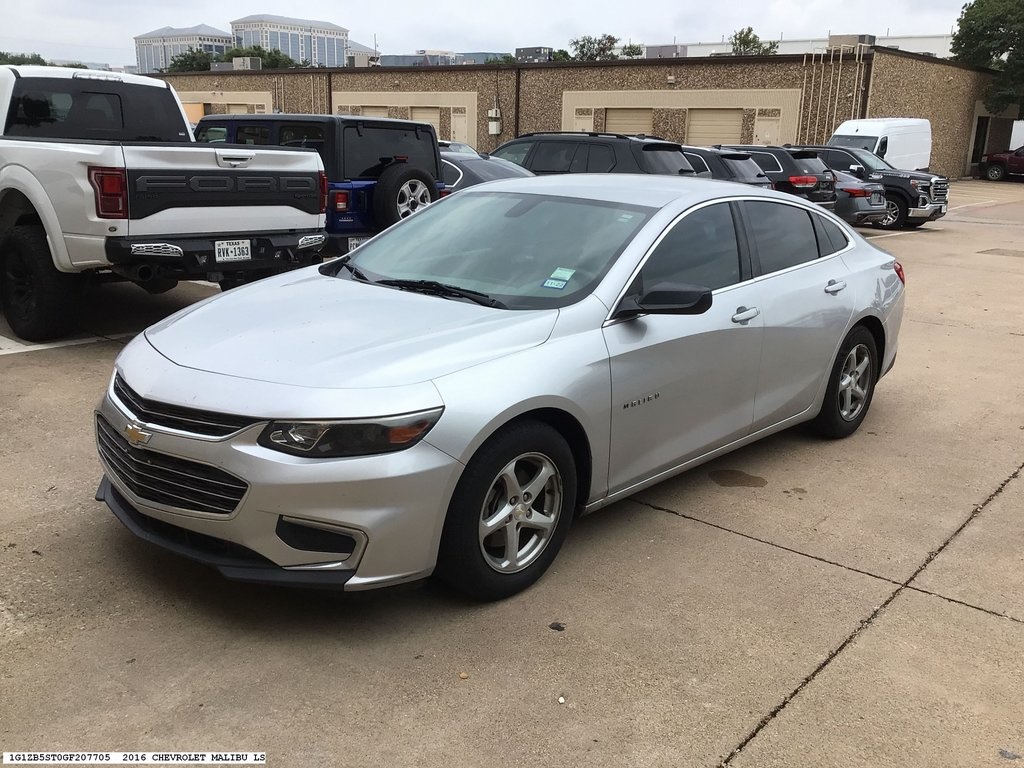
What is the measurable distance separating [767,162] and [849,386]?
12.0m

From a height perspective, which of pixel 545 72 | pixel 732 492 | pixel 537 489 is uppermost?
pixel 545 72

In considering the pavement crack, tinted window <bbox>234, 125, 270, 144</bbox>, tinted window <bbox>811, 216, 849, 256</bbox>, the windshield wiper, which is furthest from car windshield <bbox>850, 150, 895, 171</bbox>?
the windshield wiper

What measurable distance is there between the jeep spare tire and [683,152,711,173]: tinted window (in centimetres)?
625

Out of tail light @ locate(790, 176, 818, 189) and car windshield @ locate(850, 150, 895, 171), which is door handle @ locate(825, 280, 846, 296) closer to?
tail light @ locate(790, 176, 818, 189)

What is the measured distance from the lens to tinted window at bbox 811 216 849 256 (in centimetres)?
541

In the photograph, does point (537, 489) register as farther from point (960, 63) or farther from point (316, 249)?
point (960, 63)

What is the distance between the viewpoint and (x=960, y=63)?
37.7 metres

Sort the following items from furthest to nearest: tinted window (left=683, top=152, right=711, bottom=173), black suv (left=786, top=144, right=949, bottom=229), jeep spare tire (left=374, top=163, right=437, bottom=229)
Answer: black suv (left=786, top=144, right=949, bottom=229) < tinted window (left=683, top=152, right=711, bottom=173) < jeep spare tire (left=374, top=163, right=437, bottom=229)

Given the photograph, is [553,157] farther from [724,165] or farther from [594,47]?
[594,47]

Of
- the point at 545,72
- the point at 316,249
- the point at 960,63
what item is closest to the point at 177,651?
the point at 316,249

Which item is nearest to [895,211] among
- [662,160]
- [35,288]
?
[662,160]

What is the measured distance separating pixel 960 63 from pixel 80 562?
4177 centimetres

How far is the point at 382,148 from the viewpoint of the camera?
9328mm

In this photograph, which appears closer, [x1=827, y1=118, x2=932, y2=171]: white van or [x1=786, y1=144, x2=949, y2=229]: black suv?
[x1=786, y1=144, x2=949, y2=229]: black suv
